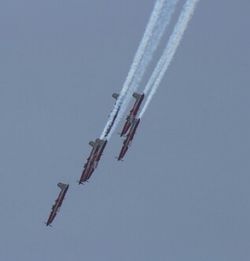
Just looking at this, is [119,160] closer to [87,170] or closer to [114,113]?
[87,170]

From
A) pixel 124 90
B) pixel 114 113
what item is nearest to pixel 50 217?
pixel 114 113

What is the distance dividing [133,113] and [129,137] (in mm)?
3054

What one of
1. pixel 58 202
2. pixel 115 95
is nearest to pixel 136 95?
pixel 115 95

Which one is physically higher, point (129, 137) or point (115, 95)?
point (115, 95)

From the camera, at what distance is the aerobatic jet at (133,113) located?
55.5m

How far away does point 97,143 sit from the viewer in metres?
55.3

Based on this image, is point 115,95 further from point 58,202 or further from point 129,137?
point 58,202

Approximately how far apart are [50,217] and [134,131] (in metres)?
11.0

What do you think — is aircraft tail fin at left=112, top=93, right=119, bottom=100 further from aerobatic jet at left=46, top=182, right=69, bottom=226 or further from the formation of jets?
aerobatic jet at left=46, top=182, right=69, bottom=226

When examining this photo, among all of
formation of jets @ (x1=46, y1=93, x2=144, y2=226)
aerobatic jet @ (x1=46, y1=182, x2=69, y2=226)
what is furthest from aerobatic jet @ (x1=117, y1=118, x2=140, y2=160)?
aerobatic jet @ (x1=46, y1=182, x2=69, y2=226)

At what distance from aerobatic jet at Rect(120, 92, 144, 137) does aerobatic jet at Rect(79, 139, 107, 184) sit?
303 cm

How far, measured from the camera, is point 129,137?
5881cm

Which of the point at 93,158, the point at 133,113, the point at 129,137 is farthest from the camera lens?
the point at 129,137

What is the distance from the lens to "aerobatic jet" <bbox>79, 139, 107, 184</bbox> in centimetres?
5538
